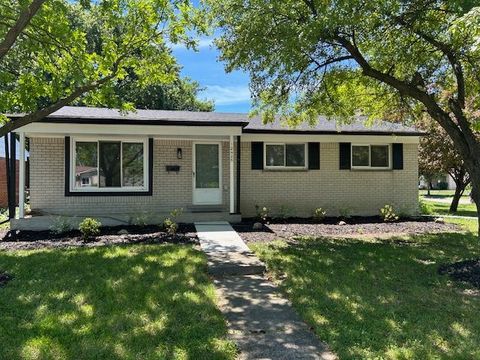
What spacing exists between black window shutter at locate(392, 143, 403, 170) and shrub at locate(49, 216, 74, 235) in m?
11.2

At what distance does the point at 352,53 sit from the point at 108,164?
7887 millimetres

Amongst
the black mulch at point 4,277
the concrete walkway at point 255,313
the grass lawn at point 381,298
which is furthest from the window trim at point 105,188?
the black mulch at point 4,277

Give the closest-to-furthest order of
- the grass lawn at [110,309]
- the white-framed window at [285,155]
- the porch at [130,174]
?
the grass lawn at [110,309], the porch at [130,174], the white-framed window at [285,155]

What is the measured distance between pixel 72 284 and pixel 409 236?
28.1ft

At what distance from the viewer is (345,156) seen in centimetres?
1465

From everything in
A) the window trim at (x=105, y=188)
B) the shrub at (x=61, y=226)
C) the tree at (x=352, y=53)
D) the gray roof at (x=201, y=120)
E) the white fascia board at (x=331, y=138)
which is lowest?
the shrub at (x=61, y=226)

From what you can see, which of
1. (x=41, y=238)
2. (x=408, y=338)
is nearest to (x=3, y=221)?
(x=41, y=238)

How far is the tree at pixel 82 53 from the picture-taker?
7.23 metres

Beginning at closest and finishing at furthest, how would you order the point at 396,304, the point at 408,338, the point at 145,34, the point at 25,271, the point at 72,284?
the point at 408,338
the point at 396,304
the point at 72,284
the point at 25,271
the point at 145,34

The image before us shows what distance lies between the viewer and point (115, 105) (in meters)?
8.39

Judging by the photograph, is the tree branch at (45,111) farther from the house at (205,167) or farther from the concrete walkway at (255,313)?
the house at (205,167)

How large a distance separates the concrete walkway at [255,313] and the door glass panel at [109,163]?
553cm

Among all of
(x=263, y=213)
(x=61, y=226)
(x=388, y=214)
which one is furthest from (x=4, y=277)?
(x=388, y=214)

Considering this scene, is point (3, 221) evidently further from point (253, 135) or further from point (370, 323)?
point (370, 323)
